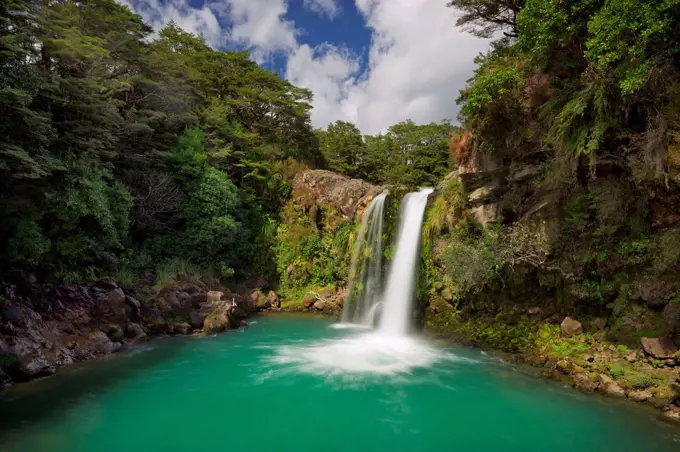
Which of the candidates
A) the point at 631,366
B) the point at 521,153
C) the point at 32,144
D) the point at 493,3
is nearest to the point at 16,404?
the point at 32,144

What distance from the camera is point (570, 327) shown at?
1100cm

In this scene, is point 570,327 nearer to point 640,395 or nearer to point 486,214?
point 640,395

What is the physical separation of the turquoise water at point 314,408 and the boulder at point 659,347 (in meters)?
1.61

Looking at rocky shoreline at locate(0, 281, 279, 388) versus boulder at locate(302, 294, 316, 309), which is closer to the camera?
rocky shoreline at locate(0, 281, 279, 388)

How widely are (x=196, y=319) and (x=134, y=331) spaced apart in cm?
253

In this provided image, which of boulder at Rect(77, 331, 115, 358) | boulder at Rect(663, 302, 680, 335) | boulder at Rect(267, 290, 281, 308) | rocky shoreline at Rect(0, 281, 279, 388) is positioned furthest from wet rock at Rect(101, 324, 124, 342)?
boulder at Rect(663, 302, 680, 335)

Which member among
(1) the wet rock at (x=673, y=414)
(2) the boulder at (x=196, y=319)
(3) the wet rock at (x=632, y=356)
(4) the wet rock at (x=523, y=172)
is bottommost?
(2) the boulder at (x=196, y=319)

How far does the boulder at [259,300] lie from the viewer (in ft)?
64.3

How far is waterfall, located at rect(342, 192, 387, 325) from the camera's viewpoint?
55.5 feet

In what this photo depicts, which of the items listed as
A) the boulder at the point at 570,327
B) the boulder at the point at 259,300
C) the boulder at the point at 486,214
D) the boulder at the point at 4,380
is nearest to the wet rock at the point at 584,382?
the boulder at the point at 570,327

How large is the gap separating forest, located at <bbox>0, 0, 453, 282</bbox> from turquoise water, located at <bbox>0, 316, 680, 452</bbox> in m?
4.55

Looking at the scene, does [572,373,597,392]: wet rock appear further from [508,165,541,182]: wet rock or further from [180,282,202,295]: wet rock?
[180,282,202,295]: wet rock

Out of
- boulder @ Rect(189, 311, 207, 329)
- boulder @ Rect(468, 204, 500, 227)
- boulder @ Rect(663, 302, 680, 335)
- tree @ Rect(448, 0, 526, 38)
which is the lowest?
boulder @ Rect(189, 311, 207, 329)

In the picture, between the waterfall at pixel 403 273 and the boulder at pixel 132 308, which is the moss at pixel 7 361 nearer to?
the boulder at pixel 132 308
